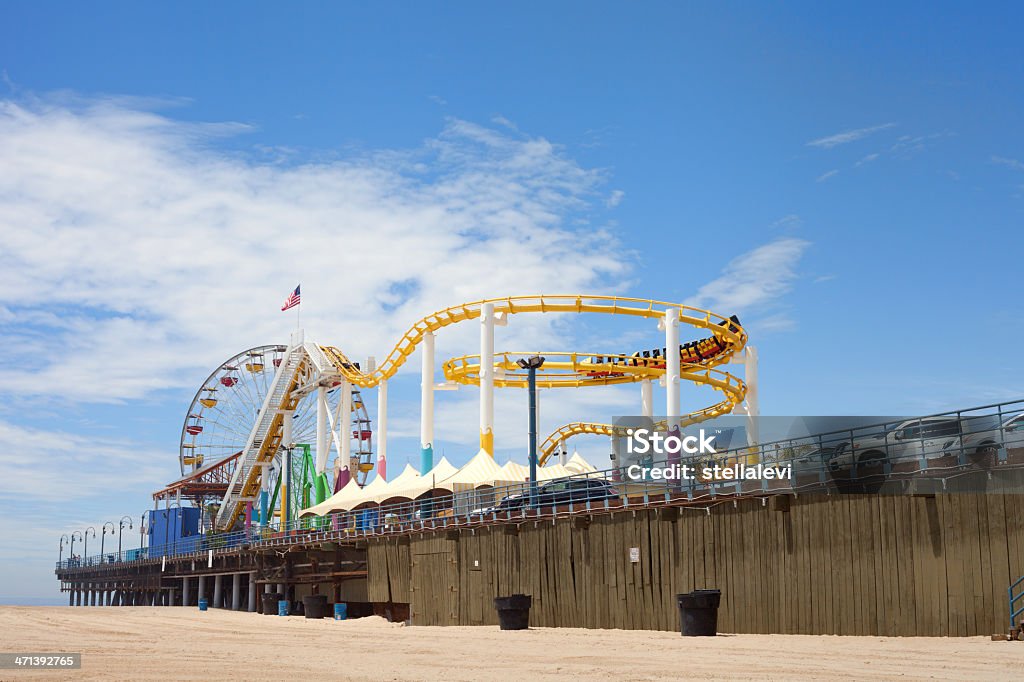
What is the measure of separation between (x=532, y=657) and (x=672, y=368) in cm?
2766

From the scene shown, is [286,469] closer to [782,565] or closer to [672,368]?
[672,368]

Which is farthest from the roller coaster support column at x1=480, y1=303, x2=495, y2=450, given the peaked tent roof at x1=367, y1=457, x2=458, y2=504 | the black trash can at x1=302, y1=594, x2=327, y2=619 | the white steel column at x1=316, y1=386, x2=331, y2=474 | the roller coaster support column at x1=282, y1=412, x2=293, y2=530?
the white steel column at x1=316, y1=386, x2=331, y2=474

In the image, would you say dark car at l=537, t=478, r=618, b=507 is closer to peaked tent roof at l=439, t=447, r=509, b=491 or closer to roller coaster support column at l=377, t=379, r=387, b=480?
peaked tent roof at l=439, t=447, r=509, b=491

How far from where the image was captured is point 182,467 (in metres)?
89.6

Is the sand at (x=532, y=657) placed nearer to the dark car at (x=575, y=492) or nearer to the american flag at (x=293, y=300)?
→ the dark car at (x=575, y=492)

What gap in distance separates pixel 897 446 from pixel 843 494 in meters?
1.74

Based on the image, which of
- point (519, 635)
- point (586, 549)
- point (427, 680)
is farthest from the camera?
point (586, 549)

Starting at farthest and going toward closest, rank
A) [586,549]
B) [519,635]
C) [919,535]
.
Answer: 1. [586,549]
2. [519,635]
3. [919,535]

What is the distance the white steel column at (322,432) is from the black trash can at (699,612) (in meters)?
45.6

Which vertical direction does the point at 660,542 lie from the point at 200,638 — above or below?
above

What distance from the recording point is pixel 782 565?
2175 centimetres

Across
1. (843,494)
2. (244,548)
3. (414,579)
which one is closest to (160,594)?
(244,548)

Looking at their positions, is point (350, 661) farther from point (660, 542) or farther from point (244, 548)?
point (244, 548)

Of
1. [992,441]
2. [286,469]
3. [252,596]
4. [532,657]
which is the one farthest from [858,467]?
[286,469]
